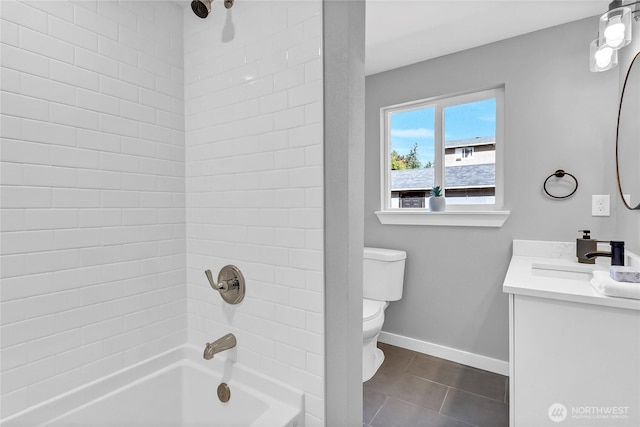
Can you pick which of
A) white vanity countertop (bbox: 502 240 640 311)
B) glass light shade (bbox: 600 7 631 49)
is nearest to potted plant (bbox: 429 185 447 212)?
white vanity countertop (bbox: 502 240 640 311)

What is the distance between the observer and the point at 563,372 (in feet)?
4.05

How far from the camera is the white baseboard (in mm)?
2178

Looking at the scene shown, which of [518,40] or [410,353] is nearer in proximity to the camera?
[518,40]

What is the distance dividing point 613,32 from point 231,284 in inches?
75.7

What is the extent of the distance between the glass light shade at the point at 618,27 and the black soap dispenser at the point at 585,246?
3.09ft

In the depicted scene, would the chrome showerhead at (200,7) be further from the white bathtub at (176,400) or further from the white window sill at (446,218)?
the white window sill at (446,218)

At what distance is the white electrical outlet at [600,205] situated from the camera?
1.82 metres

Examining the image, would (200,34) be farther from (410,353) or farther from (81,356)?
(410,353)

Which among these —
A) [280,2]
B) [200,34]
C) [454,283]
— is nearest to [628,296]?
[454,283]

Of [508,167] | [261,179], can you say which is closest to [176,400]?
[261,179]

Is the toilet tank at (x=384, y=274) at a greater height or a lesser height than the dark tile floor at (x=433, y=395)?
greater

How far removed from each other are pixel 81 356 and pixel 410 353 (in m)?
2.20

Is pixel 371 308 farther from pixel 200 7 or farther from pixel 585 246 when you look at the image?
pixel 200 7

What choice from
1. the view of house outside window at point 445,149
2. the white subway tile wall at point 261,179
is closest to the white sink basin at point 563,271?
the view of house outside window at point 445,149
